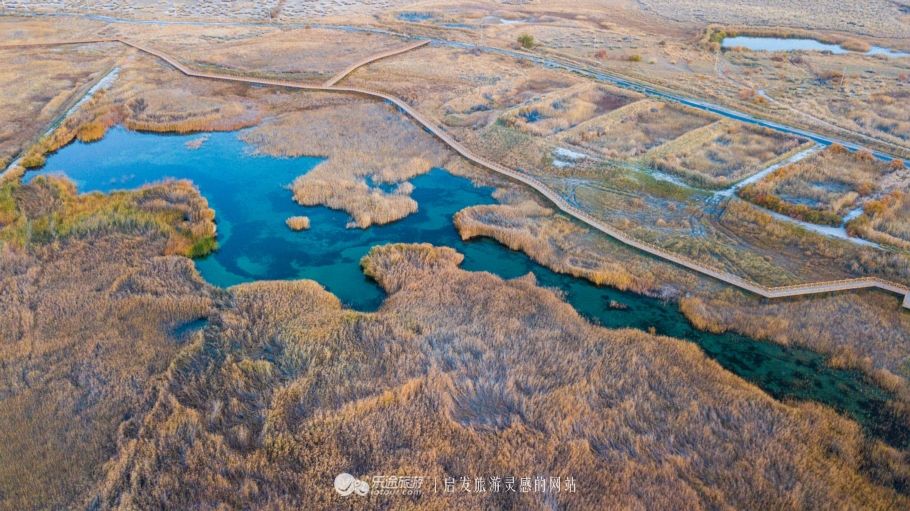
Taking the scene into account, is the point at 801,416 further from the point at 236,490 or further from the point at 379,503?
the point at 236,490

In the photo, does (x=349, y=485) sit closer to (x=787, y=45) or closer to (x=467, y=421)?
(x=467, y=421)

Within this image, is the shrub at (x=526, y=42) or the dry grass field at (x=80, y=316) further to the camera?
the shrub at (x=526, y=42)

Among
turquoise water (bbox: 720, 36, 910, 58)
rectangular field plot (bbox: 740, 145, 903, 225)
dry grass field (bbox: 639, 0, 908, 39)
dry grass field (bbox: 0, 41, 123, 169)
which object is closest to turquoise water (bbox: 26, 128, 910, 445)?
dry grass field (bbox: 0, 41, 123, 169)

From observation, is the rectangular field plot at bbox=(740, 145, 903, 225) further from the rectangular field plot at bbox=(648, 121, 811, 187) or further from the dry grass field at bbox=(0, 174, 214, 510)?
the dry grass field at bbox=(0, 174, 214, 510)

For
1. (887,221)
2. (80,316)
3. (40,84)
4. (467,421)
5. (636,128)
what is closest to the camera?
(467,421)

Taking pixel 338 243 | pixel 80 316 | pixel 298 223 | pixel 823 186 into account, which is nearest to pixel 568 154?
pixel 823 186

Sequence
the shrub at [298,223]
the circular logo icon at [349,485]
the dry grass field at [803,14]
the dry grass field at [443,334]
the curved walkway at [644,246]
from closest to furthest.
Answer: the circular logo icon at [349,485], the dry grass field at [443,334], the curved walkway at [644,246], the shrub at [298,223], the dry grass field at [803,14]

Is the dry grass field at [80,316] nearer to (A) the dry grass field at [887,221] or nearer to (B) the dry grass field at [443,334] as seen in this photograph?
(B) the dry grass field at [443,334]

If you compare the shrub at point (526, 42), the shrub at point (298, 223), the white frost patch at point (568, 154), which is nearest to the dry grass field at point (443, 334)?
the white frost patch at point (568, 154)

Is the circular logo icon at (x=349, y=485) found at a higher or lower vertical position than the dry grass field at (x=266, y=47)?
lower
